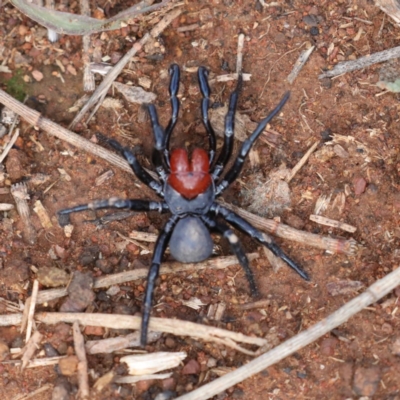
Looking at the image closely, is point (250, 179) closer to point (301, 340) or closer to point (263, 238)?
point (263, 238)

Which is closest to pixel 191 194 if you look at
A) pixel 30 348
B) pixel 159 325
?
pixel 159 325

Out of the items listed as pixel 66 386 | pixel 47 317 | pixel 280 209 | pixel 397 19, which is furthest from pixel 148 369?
pixel 397 19

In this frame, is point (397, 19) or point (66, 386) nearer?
point (66, 386)

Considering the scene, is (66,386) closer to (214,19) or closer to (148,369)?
(148,369)

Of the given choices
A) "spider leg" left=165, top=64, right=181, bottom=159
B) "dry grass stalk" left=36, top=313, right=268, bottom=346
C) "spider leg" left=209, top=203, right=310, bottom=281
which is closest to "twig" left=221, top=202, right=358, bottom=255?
"spider leg" left=209, top=203, right=310, bottom=281

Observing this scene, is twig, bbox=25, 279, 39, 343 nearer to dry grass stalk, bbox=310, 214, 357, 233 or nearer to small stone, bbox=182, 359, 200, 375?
small stone, bbox=182, 359, 200, 375

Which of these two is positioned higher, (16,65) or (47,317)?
(16,65)
